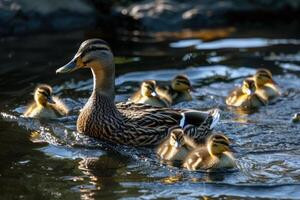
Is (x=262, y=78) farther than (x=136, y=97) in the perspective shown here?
Yes

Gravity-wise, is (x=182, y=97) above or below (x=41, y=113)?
above

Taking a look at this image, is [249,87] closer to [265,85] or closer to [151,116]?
[265,85]

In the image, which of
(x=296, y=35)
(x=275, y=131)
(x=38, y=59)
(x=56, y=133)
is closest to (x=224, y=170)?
(x=275, y=131)

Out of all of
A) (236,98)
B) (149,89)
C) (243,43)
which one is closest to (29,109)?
(149,89)

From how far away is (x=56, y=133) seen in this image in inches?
346

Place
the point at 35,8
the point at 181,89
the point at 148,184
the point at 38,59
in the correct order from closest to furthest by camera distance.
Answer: the point at 148,184
the point at 181,89
the point at 38,59
the point at 35,8

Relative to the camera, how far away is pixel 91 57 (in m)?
8.56

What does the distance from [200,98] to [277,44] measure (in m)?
2.99

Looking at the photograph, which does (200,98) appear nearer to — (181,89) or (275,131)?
(181,89)

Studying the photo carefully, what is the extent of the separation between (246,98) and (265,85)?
1.81 ft

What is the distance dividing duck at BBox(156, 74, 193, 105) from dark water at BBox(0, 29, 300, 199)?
4.7 inches

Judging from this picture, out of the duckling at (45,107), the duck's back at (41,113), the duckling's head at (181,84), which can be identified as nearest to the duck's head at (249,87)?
the duckling's head at (181,84)

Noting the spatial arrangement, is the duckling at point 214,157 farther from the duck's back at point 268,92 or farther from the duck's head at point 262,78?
the duck's head at point 262,78

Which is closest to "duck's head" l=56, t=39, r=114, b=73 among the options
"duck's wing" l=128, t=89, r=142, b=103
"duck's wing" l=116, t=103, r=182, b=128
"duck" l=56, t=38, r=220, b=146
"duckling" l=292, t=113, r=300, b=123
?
"duck" l=56, t=38, r=220, b=146
